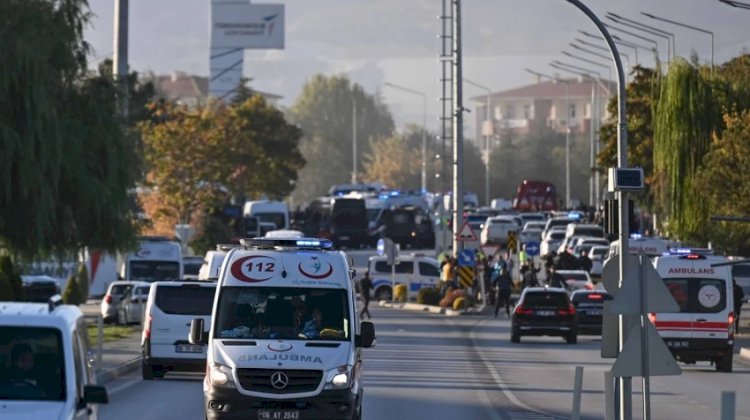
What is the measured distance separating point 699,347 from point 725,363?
2.70 feet

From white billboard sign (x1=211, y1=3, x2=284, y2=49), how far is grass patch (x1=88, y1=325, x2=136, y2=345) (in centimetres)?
10880

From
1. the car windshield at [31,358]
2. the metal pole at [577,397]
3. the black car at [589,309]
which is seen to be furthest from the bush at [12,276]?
the car windshield at [31,358]

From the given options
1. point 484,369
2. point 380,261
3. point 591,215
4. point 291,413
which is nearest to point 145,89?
point 591,215

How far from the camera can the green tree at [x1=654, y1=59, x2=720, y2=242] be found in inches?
2212

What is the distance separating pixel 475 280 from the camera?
61062mm

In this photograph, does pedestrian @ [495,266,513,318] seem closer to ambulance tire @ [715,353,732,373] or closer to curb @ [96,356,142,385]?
ambulance tire @ [715,353,732,373]

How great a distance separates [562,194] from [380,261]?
94369mm

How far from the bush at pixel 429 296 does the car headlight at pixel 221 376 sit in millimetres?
43705

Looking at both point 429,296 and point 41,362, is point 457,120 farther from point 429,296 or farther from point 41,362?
point 41,362

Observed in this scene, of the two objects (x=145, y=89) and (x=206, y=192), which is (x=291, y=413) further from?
(x=145, y=89)

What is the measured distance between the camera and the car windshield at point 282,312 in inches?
753

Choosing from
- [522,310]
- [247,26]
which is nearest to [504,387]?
[522,310]

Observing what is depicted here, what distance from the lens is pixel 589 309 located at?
150 feet

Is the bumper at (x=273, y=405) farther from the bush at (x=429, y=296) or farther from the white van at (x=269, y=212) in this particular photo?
the white van at (x=269, y=212)
